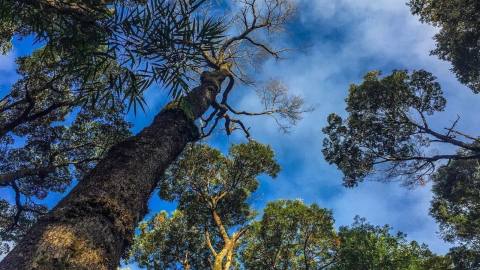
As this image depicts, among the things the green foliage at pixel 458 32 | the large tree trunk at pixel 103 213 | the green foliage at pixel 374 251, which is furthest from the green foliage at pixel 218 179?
the large tree trunk at pixel 103 213

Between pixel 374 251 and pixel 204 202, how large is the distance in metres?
9.47

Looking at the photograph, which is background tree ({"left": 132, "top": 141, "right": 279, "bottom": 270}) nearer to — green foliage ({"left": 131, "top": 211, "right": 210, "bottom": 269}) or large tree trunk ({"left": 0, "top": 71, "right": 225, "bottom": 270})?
green foliage ({"left": 131, "top": 211, "right": 210, "bottom": 269})

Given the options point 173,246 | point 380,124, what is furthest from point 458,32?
point 173,246

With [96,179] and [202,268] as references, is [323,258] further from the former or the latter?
[96,179]

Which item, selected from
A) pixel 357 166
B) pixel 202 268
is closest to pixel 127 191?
pixel 357 166

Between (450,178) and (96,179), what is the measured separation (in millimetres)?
27457

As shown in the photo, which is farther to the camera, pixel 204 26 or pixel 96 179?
pixel 204 26

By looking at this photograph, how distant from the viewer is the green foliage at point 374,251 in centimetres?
1959

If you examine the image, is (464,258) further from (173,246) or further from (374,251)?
(173,246)

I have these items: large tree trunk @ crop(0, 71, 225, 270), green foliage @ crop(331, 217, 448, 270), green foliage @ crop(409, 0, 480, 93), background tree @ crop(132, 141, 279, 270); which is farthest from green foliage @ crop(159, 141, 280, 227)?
large tree trunk @ crop(0, 71, 225, 270)

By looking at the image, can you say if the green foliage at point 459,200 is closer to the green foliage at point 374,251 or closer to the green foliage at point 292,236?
the green foliage at point 374,251

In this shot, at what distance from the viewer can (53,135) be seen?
16.1 meters

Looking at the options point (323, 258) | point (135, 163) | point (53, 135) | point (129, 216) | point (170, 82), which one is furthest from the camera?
point (323, 258)

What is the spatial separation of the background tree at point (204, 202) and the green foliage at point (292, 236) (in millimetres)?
1509
